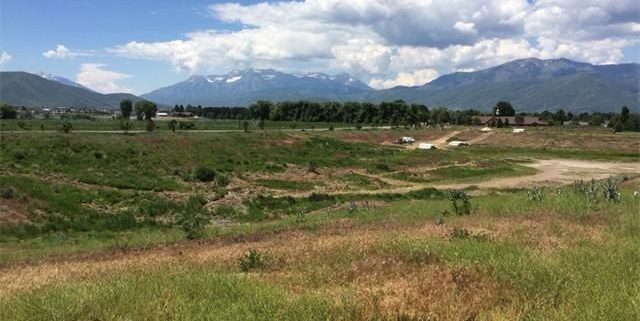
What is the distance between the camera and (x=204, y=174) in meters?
54.2

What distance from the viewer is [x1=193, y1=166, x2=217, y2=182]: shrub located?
5388cm

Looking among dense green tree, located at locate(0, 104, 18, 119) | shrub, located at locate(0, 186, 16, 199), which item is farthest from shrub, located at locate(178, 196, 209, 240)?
dense green tree, located at locate(0, 104, 18, 119)

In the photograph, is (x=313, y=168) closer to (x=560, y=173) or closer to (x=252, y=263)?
(x=560, y=173)

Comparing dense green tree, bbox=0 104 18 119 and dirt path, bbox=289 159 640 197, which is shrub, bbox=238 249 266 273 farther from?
dense green tree, bbox=0 104 18 119

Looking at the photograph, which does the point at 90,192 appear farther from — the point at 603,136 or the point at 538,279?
the point at 603,136

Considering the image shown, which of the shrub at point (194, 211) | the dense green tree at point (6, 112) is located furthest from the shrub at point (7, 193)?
the dense green tree at point (6, 112)

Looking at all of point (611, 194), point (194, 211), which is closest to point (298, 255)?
point (611, 194)

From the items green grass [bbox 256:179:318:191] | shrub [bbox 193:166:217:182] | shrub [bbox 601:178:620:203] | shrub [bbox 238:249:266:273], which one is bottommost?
green grass [bbox 256:179:318:191]

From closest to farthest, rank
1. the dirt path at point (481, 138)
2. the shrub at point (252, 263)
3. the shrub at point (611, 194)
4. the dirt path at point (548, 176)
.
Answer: the shrub at point (252, 263) → the shrub at point (611, 194) → the dirt path at point (548, 176) → the dirt path at point (481, 138)

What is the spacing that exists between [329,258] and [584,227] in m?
6.45

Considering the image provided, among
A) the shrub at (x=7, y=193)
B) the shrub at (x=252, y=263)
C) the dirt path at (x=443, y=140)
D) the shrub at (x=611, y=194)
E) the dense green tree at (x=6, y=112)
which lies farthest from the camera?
the dense green tree at (x=6, y=112)

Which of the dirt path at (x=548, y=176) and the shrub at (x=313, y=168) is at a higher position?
the shrub at (x=313, y=168)

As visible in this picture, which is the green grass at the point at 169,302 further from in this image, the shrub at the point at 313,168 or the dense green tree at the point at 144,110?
the dense green tree at the point at 144,110

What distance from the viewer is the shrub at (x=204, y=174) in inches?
2121
